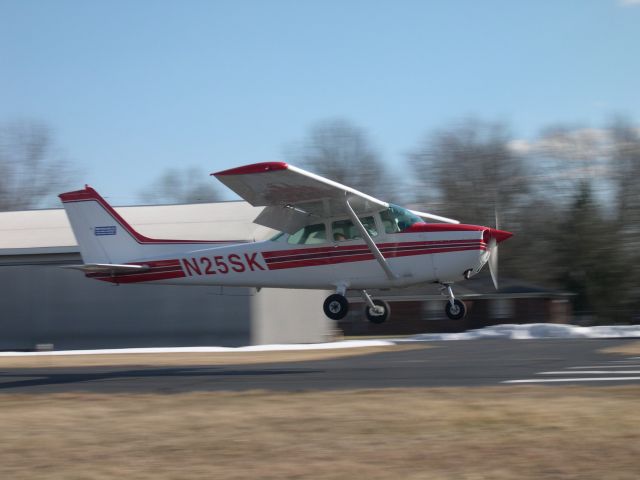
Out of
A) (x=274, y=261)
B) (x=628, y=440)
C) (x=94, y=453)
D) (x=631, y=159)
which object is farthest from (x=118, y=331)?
(x=631, y=159)

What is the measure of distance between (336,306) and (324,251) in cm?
114

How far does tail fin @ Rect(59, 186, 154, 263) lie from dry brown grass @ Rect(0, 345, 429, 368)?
2.61 m

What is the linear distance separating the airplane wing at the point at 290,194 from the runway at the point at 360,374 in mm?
3048

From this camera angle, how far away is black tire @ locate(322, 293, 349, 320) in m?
17.3

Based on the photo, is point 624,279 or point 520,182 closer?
point 624,279

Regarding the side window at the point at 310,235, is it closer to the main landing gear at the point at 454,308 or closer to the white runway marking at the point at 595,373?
the main landing gear at the point at 454,308

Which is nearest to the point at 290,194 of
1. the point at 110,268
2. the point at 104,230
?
the point at 110,268

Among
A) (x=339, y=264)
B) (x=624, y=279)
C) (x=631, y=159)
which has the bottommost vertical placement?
(x=624, y=279)

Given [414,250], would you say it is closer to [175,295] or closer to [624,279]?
[175,295]

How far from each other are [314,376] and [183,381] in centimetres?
226

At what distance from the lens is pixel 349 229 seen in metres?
17.2

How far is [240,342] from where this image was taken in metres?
27.9

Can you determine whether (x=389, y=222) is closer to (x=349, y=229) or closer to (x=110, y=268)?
(x=349, y=229)

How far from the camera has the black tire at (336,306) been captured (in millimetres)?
17312
